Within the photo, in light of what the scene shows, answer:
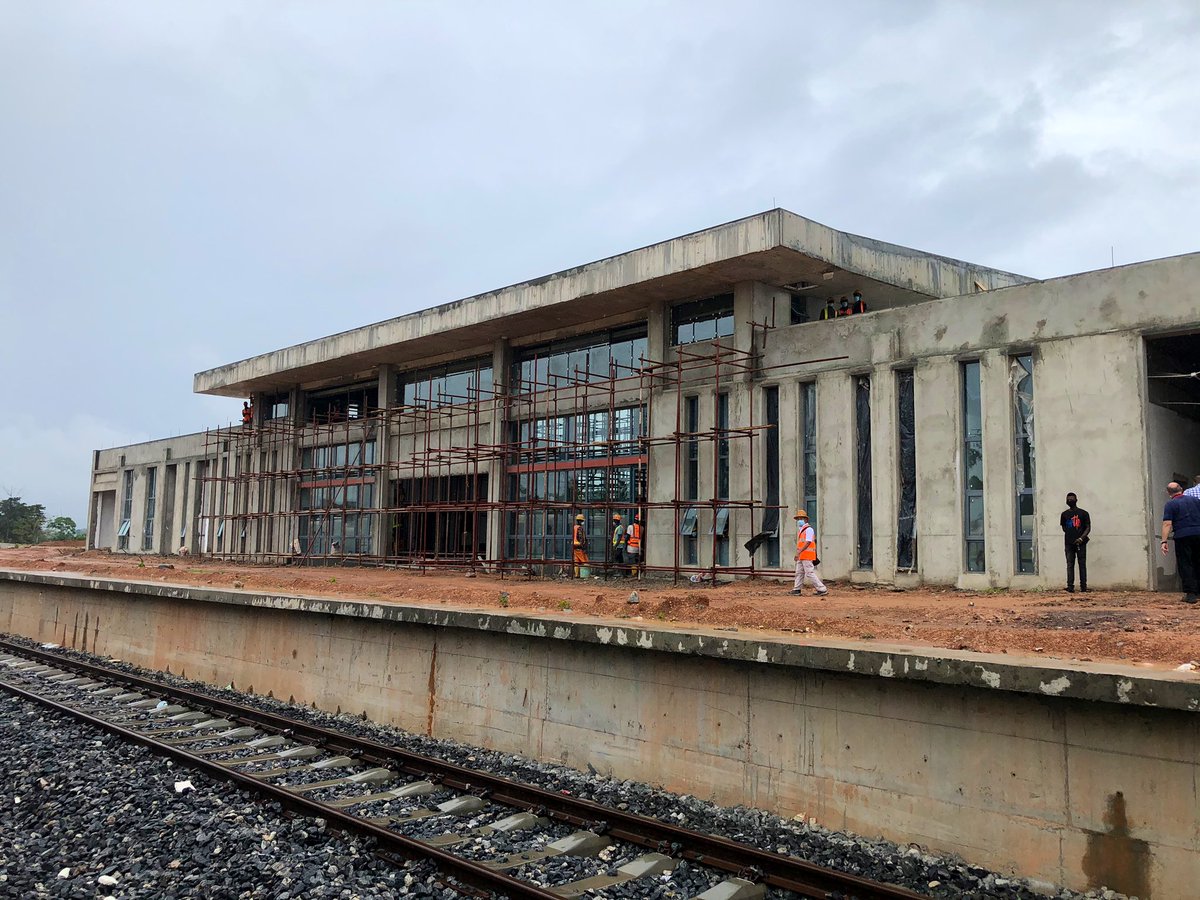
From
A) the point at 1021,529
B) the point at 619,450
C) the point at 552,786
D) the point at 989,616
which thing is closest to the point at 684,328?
the point at 619,450

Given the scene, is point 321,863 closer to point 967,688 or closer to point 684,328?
point 967,688

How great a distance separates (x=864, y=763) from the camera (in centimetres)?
775

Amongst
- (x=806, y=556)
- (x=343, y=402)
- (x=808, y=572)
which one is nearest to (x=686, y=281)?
(x=806, y=556)

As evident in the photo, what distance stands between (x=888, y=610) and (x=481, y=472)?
15.8 metres

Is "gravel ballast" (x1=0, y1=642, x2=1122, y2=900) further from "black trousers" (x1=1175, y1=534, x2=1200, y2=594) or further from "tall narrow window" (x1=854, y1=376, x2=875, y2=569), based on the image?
"tall narrow window" (x1=854, y1=376, x2=875, y2=569)

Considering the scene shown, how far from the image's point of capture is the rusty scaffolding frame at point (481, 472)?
65.2ft

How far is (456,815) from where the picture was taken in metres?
8.11

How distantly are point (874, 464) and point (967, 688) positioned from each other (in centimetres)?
1012

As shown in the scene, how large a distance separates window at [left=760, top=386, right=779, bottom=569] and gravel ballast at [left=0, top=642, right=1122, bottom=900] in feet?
31.2

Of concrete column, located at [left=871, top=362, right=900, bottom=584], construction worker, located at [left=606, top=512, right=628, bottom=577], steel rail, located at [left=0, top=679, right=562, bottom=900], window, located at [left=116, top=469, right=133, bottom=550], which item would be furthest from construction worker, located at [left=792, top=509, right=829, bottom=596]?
window, located at [left=116, top=469, right=133, bottom=550]

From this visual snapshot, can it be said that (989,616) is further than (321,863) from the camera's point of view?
Yes

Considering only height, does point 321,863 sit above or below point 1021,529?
below

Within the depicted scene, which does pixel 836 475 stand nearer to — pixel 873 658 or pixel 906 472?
pixel 906 472

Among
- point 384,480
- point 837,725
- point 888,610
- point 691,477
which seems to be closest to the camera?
point 837,725
